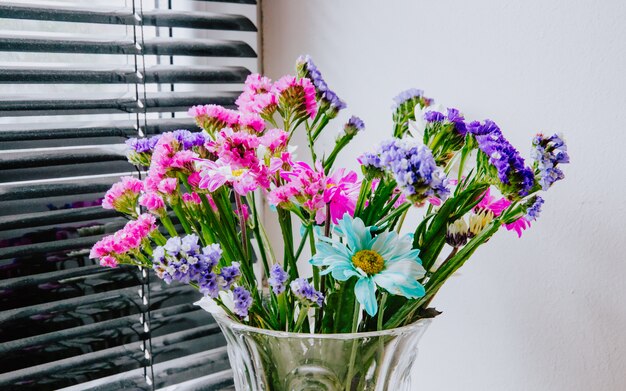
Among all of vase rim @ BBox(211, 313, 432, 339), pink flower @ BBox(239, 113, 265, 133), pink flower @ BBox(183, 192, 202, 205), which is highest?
pink flower @ BBox(239, 113, 265, 133)

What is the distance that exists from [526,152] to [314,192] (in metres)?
0.33

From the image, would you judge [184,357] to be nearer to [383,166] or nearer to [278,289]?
[278,289]

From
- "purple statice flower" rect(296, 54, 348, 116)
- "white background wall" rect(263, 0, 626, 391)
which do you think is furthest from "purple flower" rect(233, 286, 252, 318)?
"white background wall" rect(263, 0, 626, 391)

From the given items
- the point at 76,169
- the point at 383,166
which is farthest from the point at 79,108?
the point at 383,166

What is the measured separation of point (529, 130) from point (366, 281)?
0.33 m

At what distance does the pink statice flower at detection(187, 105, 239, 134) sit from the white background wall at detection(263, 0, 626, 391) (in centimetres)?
33

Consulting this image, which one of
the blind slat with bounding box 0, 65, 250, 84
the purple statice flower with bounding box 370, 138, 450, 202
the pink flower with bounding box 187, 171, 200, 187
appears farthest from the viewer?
the blind slat with bounding box 0, 65, 250, 84

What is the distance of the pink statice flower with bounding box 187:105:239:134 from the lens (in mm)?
616

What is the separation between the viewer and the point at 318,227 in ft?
2.03

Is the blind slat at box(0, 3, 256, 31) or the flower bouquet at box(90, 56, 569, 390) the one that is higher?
the blind slat at box(0, 3, 256, 31)

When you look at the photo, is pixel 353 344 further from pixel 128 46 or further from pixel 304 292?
pixel 128 46

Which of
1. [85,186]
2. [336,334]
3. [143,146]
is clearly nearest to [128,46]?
[85,186]

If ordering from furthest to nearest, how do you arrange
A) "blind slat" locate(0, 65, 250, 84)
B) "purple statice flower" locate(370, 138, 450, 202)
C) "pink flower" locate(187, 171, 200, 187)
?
"blind slat" locate(0, 65, 250, 84)
"pink flower" locate(187, 171, 200, 187)
"purple statice flower" locate(370, 138, 450, 202)

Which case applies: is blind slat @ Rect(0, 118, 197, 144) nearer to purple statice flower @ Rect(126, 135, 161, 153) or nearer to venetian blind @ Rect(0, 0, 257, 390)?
venetian blind @ Rect(0, 0, 257, 390)
